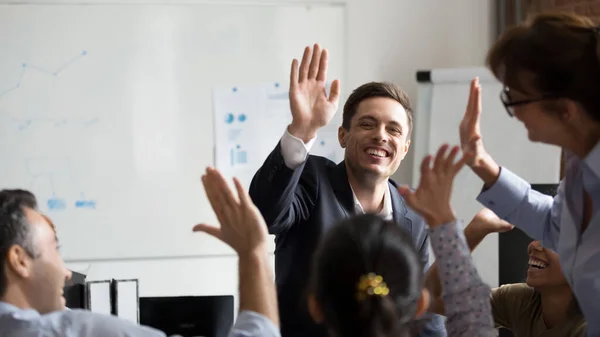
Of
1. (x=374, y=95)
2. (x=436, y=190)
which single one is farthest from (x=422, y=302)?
(x=374, y=95)

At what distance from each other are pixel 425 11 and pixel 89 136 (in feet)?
6.61

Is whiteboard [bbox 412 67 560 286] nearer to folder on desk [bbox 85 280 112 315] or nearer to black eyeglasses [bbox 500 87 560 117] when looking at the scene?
folder on desk [bbox 85 280 112 315]

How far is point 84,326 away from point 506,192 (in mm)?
869

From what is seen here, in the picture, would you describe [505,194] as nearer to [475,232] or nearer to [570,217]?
[570,217]

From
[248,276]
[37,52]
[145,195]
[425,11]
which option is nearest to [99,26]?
[37,52]

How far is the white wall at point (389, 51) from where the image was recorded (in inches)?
148

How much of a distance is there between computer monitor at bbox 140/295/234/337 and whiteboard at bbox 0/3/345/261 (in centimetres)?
137

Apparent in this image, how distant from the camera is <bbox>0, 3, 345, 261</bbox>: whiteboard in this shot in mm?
3631

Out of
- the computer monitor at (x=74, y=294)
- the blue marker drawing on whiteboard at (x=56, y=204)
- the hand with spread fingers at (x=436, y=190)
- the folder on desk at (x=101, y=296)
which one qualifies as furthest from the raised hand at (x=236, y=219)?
the blue marker drawing on whiteboard at (x=56, y=204)

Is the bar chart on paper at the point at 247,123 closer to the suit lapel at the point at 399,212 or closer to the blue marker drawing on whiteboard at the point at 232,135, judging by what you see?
the blue marker drawing on whiteboard at the point at 232,135

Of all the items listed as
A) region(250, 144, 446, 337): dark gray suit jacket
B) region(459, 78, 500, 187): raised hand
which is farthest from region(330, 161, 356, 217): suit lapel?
region(459, 78, 500, 187): raised hand

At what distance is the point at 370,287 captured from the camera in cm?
109

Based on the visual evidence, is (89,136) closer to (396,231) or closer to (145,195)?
(145,195)

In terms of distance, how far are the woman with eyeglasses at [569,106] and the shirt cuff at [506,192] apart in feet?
0.33
